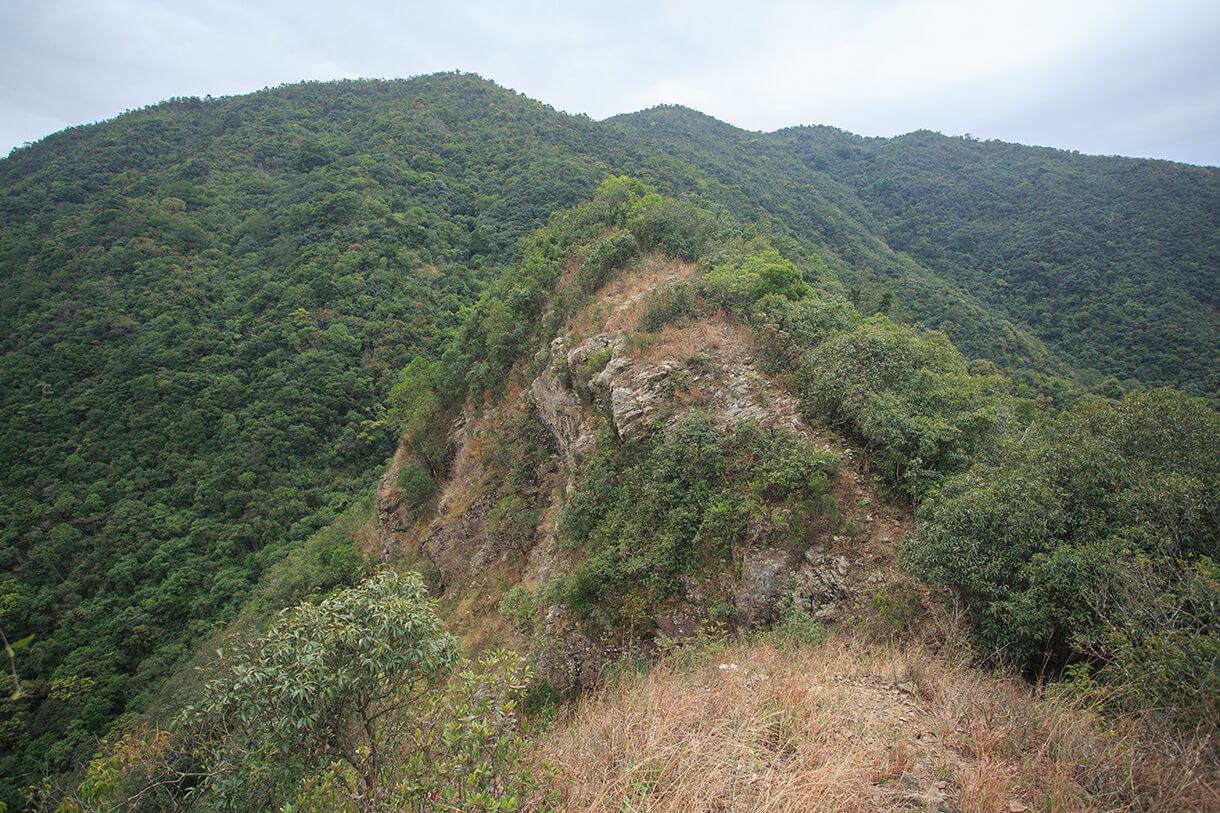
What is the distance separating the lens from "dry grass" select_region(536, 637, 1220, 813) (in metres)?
4.27

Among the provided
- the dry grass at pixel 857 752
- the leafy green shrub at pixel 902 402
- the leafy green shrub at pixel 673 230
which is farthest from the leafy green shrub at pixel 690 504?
the leafy green shrub at pixel 673 230

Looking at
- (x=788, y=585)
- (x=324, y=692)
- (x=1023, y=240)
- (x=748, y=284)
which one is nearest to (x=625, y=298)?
(x=748, y=284)

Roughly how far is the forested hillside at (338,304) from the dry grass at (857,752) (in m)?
5.62

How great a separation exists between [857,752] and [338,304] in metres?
52.2

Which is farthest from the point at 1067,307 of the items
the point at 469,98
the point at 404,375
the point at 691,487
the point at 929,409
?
the point at 469,98

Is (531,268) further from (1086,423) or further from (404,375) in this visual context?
(1086,423)

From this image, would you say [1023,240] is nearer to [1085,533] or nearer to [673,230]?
[673,230]

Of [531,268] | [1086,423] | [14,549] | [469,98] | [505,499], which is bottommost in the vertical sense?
[14,549]

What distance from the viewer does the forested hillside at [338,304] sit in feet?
83.7

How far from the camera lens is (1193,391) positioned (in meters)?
36.5

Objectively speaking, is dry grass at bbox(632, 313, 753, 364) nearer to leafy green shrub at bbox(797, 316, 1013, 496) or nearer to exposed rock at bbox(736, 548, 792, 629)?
leafy green shrub at bbox(797, 316, 1013, 496)

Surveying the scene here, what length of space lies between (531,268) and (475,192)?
46143 mm

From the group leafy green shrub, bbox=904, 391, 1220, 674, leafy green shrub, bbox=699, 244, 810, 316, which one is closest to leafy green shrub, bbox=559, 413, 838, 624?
leafy green shrub, bbox=904, 391, 1220, 674

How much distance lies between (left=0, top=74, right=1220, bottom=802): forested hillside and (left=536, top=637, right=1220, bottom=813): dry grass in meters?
5.62
